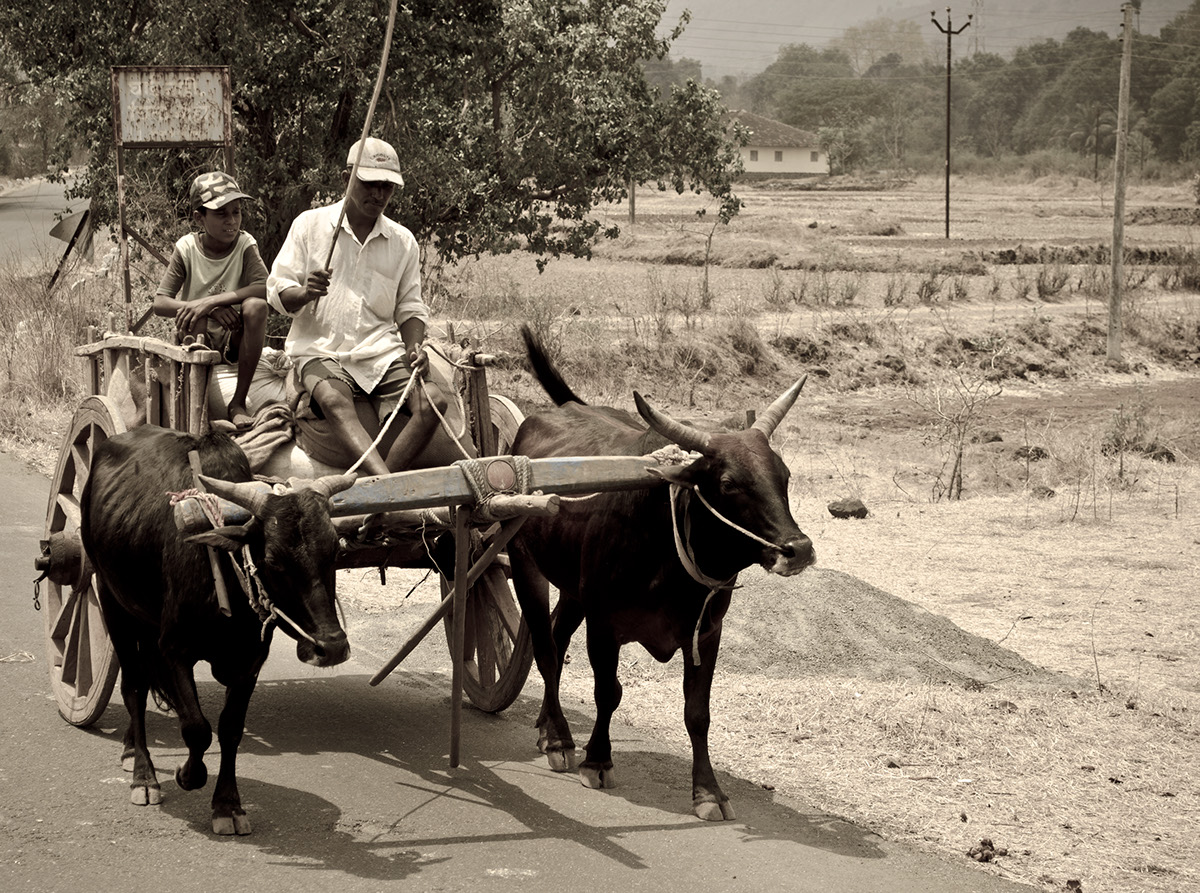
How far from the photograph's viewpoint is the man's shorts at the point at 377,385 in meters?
5.93

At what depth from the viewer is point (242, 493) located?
15.3 feet

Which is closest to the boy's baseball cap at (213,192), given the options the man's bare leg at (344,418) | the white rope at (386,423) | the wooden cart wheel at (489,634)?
the man's bare leg at (344,418)

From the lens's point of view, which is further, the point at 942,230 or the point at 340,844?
the point at 942,230

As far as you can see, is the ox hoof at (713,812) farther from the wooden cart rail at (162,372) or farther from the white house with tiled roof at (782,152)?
the white house with tiled roof at (782,152)

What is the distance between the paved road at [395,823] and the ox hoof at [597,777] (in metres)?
0.05

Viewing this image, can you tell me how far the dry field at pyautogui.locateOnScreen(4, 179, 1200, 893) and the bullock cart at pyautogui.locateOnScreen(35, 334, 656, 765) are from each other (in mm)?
860

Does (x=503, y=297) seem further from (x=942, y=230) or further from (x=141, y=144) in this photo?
(x=942, y=230)

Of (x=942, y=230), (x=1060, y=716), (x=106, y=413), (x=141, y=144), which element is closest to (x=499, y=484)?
(x=106, y=413)

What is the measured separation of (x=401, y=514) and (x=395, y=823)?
119 centimetres

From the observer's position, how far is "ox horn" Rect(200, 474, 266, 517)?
4.66 m

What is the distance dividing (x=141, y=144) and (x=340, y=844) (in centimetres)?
509

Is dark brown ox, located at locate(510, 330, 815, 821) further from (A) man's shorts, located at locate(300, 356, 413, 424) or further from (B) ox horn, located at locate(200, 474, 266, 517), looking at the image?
(B) ox horn, located at locate(200, 474, 266, 517)

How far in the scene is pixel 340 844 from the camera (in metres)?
5.02

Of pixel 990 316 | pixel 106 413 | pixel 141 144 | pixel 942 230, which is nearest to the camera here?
pixel 106 413
